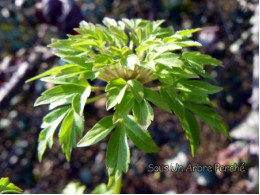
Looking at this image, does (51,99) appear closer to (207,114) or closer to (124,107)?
(124,107)

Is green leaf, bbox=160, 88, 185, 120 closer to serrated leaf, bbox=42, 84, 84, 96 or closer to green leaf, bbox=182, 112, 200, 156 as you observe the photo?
green leaf, bbox=182, 112, 200, 156

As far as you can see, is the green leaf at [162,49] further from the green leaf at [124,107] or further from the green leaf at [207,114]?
the green leaf at [207,114]

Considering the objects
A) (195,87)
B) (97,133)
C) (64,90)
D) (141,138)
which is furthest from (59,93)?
(195,87)

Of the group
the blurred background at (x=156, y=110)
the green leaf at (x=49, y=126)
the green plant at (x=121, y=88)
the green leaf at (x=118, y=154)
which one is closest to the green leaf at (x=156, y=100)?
the green plant at (x=121, y=88)

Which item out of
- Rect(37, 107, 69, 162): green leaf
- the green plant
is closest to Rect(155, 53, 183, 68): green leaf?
the green plant

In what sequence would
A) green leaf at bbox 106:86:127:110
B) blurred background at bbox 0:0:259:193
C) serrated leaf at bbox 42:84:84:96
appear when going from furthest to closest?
Answer: blurred background at bbox 0:0:259:193 < serrated leaf at bbox 42:84:84:96 < green leaf at bbox 106:86:127:110

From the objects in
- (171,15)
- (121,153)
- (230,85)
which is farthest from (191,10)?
(121,153)
